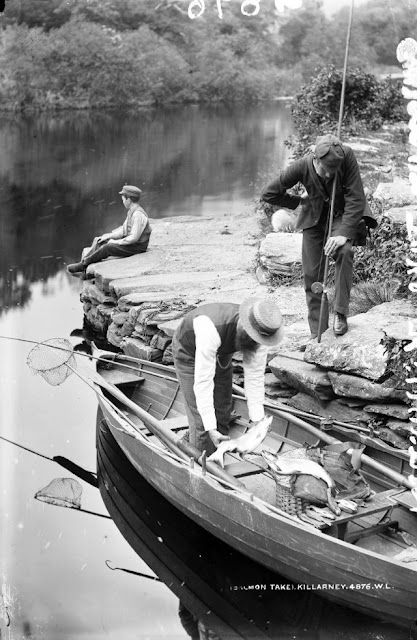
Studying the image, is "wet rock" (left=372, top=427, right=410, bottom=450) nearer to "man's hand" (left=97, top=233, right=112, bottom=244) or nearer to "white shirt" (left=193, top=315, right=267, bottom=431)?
"white shirt" (left=193, top=315, right=267, bottom=431)

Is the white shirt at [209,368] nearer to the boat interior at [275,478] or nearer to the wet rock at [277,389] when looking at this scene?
the boat interior at [275,478]

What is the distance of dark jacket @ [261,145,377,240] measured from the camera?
7137 millimetres

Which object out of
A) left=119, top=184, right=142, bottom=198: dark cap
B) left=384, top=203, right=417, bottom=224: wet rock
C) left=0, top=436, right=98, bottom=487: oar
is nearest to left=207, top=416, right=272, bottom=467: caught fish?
left=0, top=436, right=98, bottom=487: oar

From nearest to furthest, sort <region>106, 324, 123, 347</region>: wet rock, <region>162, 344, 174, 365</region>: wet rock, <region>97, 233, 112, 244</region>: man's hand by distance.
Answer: <region>162, 344, 174, 365</region>: wet rock, <region>106, 324, 123, 347</region>: wet rock, <region>97, 233, 112, 244</region>: man's hand

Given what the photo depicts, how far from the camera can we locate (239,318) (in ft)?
19.9

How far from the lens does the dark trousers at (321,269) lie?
7.28 metres

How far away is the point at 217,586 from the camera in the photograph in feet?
20.4

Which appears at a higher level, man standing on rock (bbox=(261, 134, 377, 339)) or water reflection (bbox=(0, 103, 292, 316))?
man standing on rock (bbox=(261, 134, 377, 339))

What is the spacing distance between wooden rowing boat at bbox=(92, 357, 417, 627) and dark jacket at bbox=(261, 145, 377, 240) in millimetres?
1626

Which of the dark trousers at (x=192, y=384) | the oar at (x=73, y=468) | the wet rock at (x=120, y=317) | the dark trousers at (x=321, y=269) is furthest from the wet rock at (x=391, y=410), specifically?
the wet rock at (x=120, y=317)

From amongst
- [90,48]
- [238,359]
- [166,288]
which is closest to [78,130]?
[90,48]

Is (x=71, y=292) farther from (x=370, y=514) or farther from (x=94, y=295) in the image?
(x=370, y=514)

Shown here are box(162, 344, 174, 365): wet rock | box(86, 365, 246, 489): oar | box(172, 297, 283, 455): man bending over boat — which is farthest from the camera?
box(162, 344, 174, 365): wet rock

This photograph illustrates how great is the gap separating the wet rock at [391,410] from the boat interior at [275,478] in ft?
1.73
